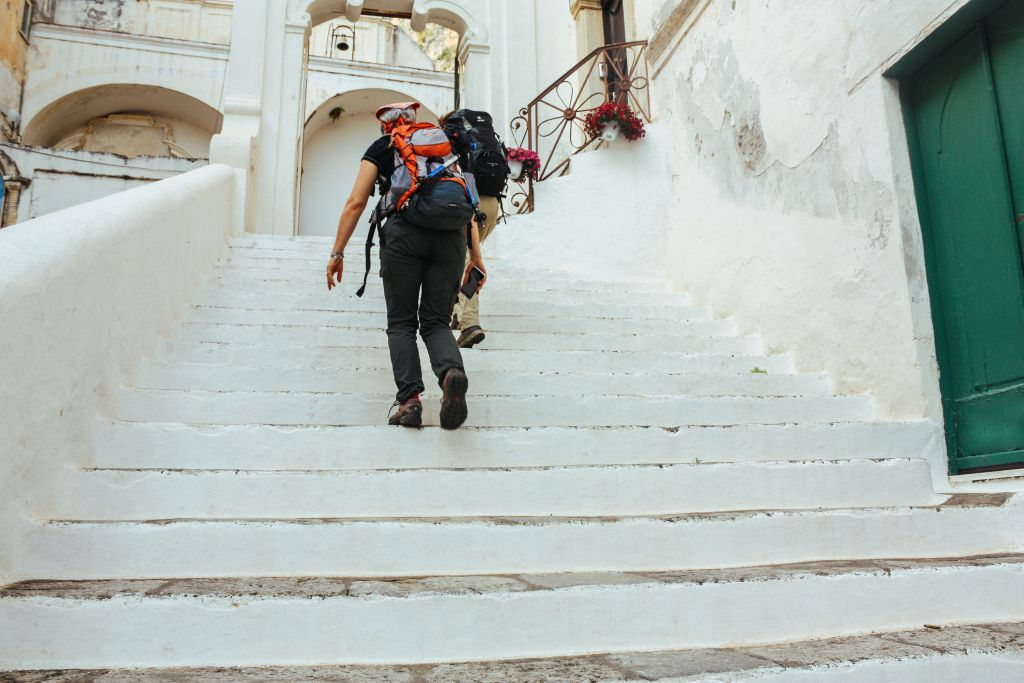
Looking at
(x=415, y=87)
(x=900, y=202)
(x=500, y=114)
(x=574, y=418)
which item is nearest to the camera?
(x=574, y=418)

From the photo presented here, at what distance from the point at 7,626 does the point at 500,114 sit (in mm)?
8787

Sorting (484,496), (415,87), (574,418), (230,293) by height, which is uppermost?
(415,87)

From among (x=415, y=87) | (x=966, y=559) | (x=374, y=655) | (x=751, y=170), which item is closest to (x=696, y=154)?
(x=751, y=170)

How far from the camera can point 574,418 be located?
3320 mm

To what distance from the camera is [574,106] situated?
9172 millimetres

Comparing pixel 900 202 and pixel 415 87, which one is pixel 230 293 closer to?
pixel 900 202

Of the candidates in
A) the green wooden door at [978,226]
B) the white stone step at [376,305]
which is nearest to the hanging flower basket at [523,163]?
the white stone step at [376,305]

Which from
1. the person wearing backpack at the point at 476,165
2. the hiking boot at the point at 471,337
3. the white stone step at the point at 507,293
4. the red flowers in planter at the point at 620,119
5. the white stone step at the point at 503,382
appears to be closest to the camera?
the white stone step at the point at 503,382

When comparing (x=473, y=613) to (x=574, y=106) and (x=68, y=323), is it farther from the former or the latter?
(x=574, y=106)

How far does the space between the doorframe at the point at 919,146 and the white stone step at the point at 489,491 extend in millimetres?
736

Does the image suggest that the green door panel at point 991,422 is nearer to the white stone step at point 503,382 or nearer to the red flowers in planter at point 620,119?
the white stone step at point 503,382

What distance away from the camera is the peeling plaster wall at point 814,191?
3.67m

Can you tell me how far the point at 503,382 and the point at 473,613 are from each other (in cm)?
172

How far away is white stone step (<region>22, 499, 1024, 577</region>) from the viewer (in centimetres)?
215
